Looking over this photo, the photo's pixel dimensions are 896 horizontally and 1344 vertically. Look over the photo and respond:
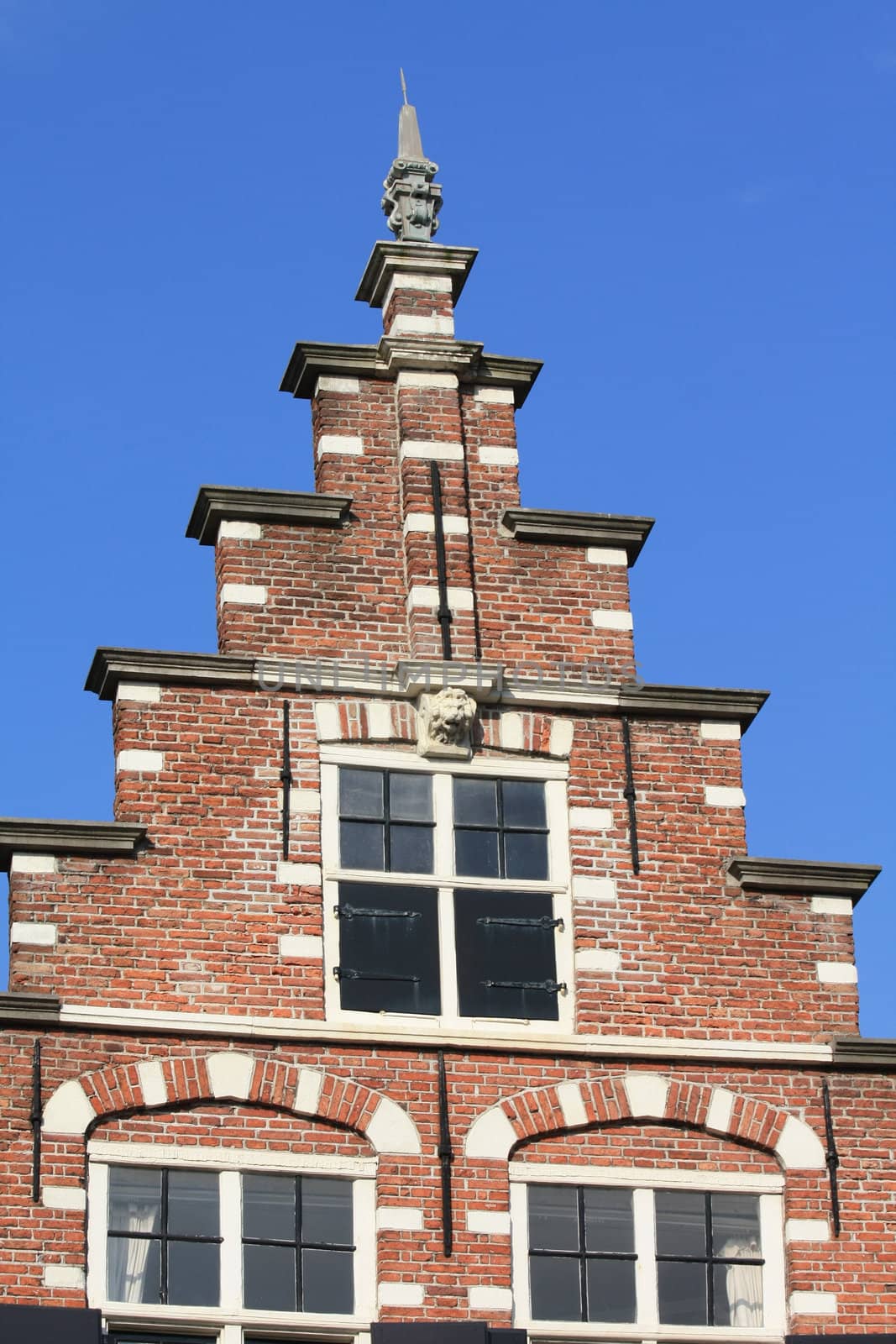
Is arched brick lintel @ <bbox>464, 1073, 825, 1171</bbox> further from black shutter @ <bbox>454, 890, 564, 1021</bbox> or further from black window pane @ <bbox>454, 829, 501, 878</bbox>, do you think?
black window pane @ <bbox>454, 829, 501, 878</bbox>

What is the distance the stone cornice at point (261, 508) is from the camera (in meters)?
17.6

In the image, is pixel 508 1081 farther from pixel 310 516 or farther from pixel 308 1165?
pixel 310 516

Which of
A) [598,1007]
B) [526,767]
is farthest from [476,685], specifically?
[598,1007]

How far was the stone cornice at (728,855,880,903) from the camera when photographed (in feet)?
56.3

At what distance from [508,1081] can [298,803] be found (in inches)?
79.0

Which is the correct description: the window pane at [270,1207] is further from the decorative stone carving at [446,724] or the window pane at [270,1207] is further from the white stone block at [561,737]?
the white stone block at [561,737]

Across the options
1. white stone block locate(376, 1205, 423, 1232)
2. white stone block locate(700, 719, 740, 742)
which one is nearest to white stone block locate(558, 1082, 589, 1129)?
white stone block locate(376, 1205, 423, 1232)

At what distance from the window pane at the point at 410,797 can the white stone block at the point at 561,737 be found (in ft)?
2.64

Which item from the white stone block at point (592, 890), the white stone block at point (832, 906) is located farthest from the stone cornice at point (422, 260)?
the white stone block at point (832, 906)

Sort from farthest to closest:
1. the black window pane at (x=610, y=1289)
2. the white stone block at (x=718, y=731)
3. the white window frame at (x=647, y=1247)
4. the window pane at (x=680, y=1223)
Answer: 1. the white stone block at (x=718, y=731)
2. the window pane at (x=680, y=1223)
3. the black window pane at (x=610, y=1289)
4. the white window frame at (x=647, y=1247)

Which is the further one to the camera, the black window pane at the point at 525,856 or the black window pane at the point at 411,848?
the black window pane at the point at 525,856

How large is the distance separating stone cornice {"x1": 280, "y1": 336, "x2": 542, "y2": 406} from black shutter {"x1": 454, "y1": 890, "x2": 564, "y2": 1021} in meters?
3.56

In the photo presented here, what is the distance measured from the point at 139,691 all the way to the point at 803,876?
4.04 metres

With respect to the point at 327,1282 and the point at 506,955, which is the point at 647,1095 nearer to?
the point at 506,955
